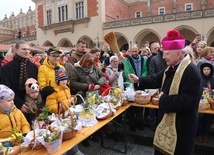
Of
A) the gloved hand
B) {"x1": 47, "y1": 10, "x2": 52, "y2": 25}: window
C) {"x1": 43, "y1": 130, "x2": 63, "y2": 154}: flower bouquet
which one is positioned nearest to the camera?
{"x1": 43, "y1": 130, "x2": 63, "y2": 154}: flower bouquet

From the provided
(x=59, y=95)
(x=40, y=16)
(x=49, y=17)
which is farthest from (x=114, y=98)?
(x=40, y=16)

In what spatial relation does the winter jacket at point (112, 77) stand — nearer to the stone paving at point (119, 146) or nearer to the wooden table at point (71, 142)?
the stone paving at point (119, 146)

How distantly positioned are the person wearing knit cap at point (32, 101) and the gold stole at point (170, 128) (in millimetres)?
1595

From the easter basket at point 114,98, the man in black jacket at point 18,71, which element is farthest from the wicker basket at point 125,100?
the man in black jacket at point 18,71

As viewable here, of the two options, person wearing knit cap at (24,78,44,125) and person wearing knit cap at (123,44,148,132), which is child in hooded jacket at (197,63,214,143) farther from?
person wearing knit cap at (24,78,44,125)

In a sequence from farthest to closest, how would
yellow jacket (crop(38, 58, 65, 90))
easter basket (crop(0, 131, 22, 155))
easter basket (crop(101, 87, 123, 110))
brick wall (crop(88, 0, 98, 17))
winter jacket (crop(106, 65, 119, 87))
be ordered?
brick wall (crop(88, 0, 98, 17)), winter jacket (crop(106, 65, 119, 87)), easter basket (crop(101, 87, 123, 110)), yellow jacket (crop(38, 58, 65, 90)), easter basket (crop(0, 131, 22, 155))

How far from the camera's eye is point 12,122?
2.24 metres

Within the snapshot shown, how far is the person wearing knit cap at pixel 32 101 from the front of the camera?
8.81ft

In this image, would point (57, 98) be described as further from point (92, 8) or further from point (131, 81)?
point (92, 8)

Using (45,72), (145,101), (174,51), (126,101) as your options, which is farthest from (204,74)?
(45,72)

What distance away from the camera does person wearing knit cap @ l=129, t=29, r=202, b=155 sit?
196cm

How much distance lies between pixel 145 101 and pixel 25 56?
7.38 ft

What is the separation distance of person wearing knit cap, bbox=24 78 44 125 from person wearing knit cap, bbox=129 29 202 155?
5.44 feet

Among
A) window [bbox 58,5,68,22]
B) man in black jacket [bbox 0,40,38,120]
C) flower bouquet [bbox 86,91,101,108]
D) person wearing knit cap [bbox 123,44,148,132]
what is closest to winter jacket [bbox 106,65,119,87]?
person wearing knit cap [bbox 123,44,148,132]
